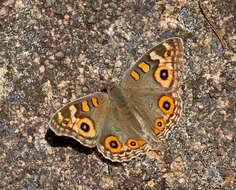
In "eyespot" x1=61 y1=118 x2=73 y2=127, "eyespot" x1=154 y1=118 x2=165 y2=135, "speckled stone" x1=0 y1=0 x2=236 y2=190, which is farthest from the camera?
"speckled stone" x1=0 y1=0 x2=236 y2=190

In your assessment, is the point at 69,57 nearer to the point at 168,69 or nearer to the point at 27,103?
the point at 27,103

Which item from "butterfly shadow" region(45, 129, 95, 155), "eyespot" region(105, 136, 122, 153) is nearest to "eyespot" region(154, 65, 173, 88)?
"eyespot" region(105, 136, 122, 153)

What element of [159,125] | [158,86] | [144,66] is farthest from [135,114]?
[144,66]

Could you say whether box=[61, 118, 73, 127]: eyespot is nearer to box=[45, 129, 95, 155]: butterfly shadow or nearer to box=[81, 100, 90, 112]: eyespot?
box=[81, 100, 90, 112]: eyespot

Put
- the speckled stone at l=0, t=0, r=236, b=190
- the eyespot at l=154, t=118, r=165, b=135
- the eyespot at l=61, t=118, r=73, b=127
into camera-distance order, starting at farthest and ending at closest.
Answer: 1. the speckled stone at l=0, t=0, r=236, b=190
2. the eyespot at l=154, t=118, r=165, b=135
3. the eyespot at l=61, t=118, r=73, b=127

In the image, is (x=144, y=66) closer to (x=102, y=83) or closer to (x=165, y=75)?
(x=165, y=75)

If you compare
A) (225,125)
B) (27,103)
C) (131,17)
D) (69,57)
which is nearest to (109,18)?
(131,17)
